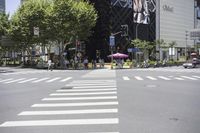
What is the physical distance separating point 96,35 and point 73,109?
79926 mm

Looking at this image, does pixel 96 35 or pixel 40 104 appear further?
pixel 96 35

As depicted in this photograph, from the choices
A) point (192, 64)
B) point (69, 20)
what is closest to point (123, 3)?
point (69, 20)

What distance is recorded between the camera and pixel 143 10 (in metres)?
110

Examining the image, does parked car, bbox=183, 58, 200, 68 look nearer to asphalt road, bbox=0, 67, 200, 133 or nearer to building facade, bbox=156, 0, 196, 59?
asphalt road, bbox=0, 67, 200, 133

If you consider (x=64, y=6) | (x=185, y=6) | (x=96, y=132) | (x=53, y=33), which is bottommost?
(x=96, y=132)

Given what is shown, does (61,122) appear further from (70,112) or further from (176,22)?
(176,22)

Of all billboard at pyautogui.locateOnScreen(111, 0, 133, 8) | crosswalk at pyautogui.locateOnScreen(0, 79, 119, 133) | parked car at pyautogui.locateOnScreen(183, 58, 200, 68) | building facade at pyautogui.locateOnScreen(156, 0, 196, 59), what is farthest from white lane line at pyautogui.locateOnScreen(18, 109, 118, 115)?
building facade at pyautogui.locateOnScreen(156, 0, 196, 59)

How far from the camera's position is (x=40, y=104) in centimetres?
1477

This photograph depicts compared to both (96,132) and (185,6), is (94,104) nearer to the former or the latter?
(96,132)

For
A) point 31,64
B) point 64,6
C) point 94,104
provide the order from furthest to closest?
point 31,64 < point 64,6 < point 94,104

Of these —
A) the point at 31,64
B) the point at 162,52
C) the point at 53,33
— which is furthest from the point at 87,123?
the point at 162,52

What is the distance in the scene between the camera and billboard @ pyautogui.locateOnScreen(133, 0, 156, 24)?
346 ft

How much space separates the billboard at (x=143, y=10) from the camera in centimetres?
10544

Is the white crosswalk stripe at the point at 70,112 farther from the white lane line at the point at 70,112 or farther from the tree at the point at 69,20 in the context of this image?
the tree at the point at 69,20
